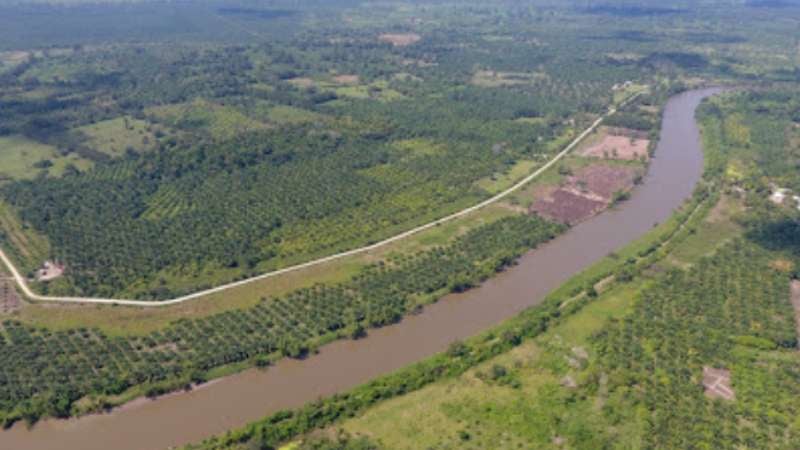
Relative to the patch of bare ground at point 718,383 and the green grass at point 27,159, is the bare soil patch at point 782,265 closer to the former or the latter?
the patch of bare ground at point 718,383

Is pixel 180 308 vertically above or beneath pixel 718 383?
beneath

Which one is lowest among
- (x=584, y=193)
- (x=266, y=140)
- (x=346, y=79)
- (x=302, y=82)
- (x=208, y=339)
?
(x=208, y=339)

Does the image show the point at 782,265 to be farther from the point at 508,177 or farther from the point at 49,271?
the point at 49,271

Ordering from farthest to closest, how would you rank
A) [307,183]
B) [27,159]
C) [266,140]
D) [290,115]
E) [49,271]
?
[290,115], [266,140], [27,159], [307,183], [49,271]

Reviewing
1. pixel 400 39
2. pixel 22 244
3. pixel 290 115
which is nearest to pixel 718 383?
pixel 22 244

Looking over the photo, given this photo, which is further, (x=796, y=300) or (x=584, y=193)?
(x=584, y=193)

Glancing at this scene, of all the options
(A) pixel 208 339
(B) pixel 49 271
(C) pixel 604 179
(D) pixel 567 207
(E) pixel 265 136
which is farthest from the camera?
(E) pixel 265 136

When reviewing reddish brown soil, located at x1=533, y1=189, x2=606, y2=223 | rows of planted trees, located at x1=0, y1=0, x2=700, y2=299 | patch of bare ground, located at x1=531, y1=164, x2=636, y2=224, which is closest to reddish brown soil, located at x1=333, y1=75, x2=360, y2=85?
rows of planted trees, located at x1=0, y1=0, x2=700, y2=299
